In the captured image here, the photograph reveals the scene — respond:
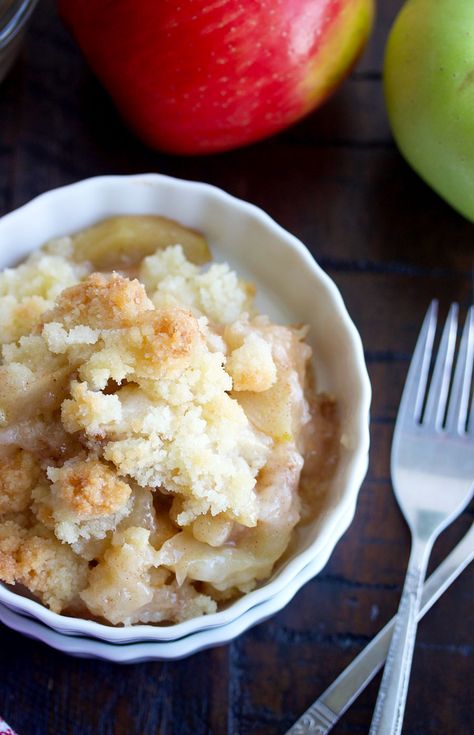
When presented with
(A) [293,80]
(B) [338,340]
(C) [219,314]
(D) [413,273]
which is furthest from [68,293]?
(D) [413,273]

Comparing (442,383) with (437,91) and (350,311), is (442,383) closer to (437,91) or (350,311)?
(350,311)

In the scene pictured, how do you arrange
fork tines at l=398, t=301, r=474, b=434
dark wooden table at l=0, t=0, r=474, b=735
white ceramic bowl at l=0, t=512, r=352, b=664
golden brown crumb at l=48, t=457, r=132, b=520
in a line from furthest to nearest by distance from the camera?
fork tines at l=398, t=301, r=474, b=434
dark wooden table at l=0, t=0, r=474, b=735
white ceramic bowl at l=0, t=512, r=352, b=664
golden brown crumb at l=48, t=457, r=132, b=520

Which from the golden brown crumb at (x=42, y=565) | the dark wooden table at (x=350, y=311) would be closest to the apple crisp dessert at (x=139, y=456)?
the golden brown crumb at (x=42, y=565)

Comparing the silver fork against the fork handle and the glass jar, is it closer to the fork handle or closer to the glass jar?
the fork handle

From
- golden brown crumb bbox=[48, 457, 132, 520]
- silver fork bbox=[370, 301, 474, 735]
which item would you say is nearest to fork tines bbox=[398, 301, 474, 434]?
silver fork bbox=[370, 301, 474, 735]

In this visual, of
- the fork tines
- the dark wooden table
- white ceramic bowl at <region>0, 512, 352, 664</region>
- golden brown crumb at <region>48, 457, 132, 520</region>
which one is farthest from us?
the fork tines

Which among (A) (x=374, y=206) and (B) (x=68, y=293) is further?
(A) (x=374, y=206)

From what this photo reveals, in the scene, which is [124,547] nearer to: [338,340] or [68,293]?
[68,293]
